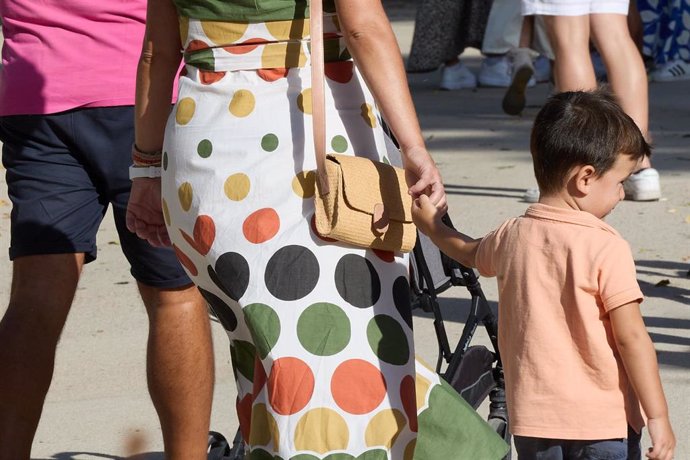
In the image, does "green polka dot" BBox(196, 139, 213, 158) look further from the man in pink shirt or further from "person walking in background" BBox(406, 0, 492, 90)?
"person walking in background" BBox(406, 0, 492, 90)

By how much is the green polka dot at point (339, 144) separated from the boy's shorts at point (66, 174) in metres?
0.94

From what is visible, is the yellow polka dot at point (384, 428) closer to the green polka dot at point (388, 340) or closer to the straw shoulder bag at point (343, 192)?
the green polka dot at point (388, 340)

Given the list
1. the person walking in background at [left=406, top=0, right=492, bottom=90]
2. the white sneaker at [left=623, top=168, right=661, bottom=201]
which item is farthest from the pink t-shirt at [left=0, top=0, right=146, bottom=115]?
the person walking in background at [left=406, top=0, right=492, bottom=90]

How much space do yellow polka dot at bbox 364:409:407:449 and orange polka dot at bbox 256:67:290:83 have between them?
2.26 ft

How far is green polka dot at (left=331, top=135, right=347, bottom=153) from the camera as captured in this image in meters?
2.70

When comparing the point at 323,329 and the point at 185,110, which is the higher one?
the point at 185,110

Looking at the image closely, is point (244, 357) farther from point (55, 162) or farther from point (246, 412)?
point (55, 162)

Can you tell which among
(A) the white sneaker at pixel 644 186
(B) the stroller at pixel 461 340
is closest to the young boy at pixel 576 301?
(B) the stroller at pixel 461 340

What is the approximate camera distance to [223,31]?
8.80 ft

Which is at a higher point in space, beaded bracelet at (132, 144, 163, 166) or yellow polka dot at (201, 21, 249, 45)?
yellow polka dot at (201, 21, 249, 45)

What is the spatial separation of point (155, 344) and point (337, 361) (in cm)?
117

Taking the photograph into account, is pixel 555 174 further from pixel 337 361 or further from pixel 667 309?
pixel 667 309

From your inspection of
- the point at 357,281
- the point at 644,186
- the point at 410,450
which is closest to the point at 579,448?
the point at 410,450

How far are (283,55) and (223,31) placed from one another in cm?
13
